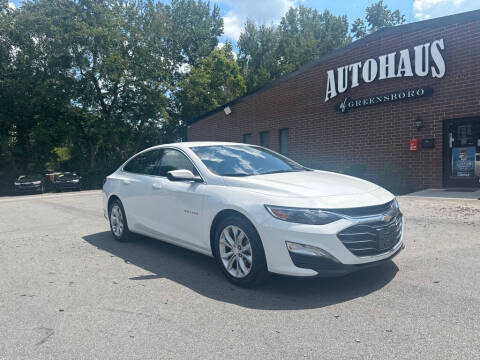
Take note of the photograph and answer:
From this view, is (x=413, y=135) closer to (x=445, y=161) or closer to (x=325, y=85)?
(x=445, y=161)

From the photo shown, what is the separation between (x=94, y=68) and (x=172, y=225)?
3390 centimetres

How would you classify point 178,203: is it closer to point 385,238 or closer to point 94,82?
point 385,238

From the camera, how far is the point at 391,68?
46.1 feet

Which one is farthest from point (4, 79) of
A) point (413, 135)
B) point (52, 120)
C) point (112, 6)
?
point (413, 135)

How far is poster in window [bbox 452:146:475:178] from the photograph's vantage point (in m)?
12.2

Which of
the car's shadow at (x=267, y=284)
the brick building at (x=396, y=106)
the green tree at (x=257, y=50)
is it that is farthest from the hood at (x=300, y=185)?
the green tree at (x=257, y=50)

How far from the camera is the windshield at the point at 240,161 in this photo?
498 centimetres

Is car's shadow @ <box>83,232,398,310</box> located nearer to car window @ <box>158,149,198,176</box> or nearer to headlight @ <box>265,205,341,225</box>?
headlight @ <box>265,205,341,225</box>

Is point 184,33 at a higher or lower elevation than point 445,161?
higher

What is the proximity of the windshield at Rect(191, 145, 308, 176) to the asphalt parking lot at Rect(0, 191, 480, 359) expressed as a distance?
1270 mm

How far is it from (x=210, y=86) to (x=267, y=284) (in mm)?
41271

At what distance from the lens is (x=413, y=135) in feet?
44.6

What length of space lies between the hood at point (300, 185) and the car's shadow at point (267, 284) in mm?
967

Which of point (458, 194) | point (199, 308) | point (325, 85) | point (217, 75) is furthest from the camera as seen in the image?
point (217, 75)
